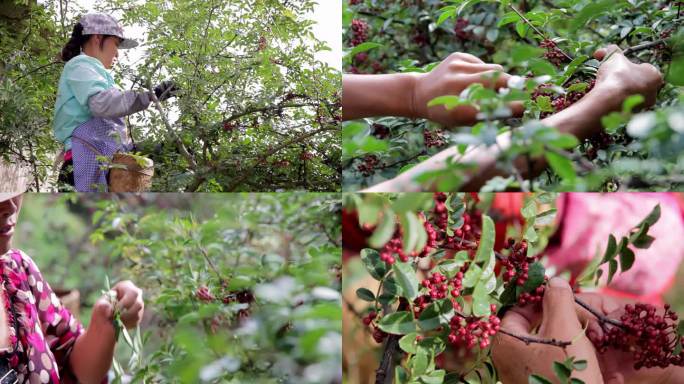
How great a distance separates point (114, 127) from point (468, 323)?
752mm

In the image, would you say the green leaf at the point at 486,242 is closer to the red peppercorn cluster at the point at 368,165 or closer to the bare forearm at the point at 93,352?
the red peppercorn cluster at the point at 368,165

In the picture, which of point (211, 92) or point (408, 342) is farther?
point (211, 92)

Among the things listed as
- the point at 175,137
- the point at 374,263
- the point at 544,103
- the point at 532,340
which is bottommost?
the point at 532,340

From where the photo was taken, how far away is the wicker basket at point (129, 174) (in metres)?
1.38

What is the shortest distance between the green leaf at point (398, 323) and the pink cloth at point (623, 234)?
0.25 metres

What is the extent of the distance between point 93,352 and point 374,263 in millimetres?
538

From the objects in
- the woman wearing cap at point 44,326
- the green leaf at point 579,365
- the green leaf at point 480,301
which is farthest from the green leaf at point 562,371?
the woman wearing cap at point 44,326

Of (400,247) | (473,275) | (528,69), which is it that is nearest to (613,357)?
(473,275)

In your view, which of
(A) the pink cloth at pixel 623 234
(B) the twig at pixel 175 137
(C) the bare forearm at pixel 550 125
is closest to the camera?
(C) the bare forearm at pixel 550 125

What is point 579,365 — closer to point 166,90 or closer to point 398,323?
point 398,323

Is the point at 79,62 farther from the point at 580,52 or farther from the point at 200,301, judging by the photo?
the point at 580,52

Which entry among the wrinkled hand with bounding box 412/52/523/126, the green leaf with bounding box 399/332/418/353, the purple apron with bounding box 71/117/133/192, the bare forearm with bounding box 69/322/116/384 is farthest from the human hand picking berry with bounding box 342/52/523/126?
the bare forearm with bounding box 69/322/116/384

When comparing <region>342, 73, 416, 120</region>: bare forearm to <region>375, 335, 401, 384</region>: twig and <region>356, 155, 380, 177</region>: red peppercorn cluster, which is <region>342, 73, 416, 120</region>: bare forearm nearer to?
<region>356, 155, 380, 177</region>: red peppercorn cluster

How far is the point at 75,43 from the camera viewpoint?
1400 mm
